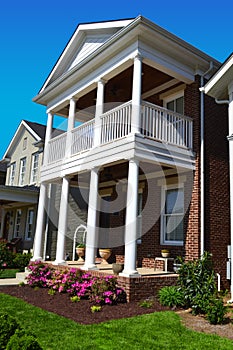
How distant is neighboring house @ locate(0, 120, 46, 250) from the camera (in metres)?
18.2

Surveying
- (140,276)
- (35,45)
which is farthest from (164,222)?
(35,45)

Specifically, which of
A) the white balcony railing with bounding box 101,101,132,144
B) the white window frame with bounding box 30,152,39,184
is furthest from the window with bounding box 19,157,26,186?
the white balcony railing with bounding box 101,101,132,144

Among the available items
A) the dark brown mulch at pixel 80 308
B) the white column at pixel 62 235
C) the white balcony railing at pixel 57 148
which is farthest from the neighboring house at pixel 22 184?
the dark brown mulch at pixel 80 308

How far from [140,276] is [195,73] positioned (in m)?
6.57

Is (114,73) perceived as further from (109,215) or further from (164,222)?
(109,215)

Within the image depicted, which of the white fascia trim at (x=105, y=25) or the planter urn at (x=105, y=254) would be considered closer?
the white fascia trim at (x=105, y=25)

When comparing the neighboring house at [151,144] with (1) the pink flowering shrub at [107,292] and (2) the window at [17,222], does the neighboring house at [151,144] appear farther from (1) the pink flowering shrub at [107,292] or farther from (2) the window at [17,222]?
(2) the window at [17,222]

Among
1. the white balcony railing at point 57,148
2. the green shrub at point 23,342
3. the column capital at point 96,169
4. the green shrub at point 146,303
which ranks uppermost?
the white balcony railing at point 57,148

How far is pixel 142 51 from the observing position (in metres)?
9.60

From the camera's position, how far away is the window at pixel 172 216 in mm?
10891

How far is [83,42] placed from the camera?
13211 millimetres

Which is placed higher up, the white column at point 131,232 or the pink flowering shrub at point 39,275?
the white column at point 131,232

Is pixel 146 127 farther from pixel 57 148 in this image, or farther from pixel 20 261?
pixel 20 261

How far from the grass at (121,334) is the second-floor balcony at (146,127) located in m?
4.83
